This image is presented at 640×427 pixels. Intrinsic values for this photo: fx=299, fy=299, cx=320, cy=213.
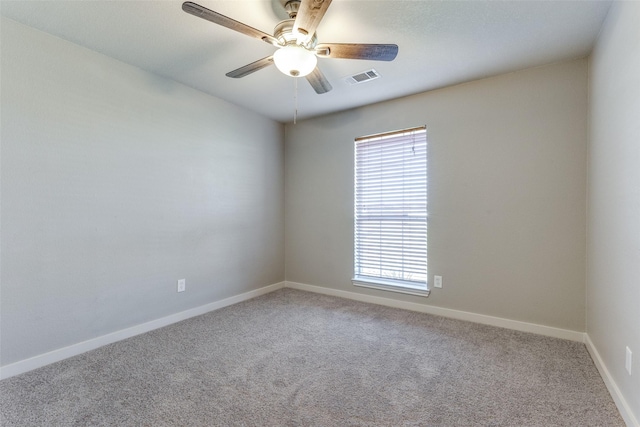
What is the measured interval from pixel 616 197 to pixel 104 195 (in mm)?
3571

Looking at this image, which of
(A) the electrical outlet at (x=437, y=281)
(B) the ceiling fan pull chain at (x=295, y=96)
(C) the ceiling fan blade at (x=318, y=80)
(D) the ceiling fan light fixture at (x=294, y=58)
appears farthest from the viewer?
(A) the electrical outlet at (x=437, y=281)

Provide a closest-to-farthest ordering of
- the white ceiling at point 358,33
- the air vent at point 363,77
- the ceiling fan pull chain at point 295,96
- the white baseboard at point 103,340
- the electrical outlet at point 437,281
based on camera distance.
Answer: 1. the white ceiling at point 358,33
2. the white baseboard at point 103,340
3. the air vent at point 363,77
4. the ceiling fan pull chain at point 295,96
5. the electrical outlet at point 437,281

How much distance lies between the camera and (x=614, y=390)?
1.71 meters

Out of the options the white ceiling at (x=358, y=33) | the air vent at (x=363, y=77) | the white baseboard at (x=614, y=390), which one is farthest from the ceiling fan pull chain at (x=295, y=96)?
the white baseboard at (x=614, y=390)

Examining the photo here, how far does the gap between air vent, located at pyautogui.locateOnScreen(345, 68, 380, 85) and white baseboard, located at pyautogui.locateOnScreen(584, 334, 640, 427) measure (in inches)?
108

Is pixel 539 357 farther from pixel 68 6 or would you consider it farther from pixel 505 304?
pixel 68 6

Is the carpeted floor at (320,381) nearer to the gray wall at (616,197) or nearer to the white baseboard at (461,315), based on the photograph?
the white baseboard at (461,315)

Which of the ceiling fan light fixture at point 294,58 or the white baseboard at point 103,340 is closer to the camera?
the ceiling fan light fixture at point 294,58

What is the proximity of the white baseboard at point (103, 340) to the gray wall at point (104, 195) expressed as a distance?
2.0 inches

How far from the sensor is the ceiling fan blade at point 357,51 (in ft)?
5.94

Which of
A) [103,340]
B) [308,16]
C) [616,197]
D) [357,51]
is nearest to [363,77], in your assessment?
[357,51]

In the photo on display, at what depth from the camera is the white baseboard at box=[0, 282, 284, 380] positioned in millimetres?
2018

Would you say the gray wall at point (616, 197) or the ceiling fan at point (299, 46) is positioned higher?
the ceiling fan at point (299, 46)

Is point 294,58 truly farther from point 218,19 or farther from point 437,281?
point 437,281
